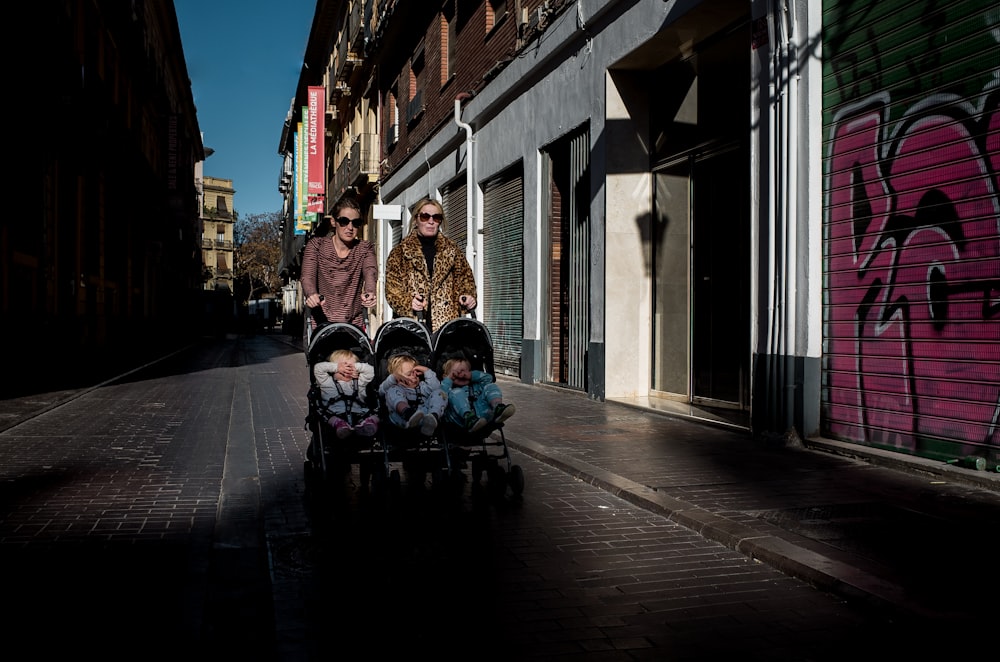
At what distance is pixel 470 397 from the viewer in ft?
19.3

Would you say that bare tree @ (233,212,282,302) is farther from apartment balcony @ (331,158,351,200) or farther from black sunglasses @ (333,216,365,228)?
black sunglasses @ (333,216,365,228)

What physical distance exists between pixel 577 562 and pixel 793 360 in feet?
13.9

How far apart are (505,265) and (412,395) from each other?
11281mm

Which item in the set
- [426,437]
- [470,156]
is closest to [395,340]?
[426,437]

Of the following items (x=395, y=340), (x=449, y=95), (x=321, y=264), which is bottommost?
(x=395, y=340)

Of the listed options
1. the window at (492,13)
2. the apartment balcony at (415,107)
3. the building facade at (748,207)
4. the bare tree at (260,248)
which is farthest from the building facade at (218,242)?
the building facade at (748,207)

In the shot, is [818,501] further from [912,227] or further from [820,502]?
[912,227]

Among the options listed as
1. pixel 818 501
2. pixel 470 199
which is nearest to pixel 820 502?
pixel 818 501

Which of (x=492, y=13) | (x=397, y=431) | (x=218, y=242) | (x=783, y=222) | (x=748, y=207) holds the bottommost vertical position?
(x=397, y=431)

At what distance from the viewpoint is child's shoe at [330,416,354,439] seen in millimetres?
5578

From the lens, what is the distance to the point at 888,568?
159 inches

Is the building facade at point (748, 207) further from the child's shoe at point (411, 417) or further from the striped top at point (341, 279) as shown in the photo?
the child's shoe at point (411, 417)

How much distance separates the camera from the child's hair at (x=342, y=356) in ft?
19.8

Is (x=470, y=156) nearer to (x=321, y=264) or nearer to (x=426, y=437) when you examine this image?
(x=321, y=264)
